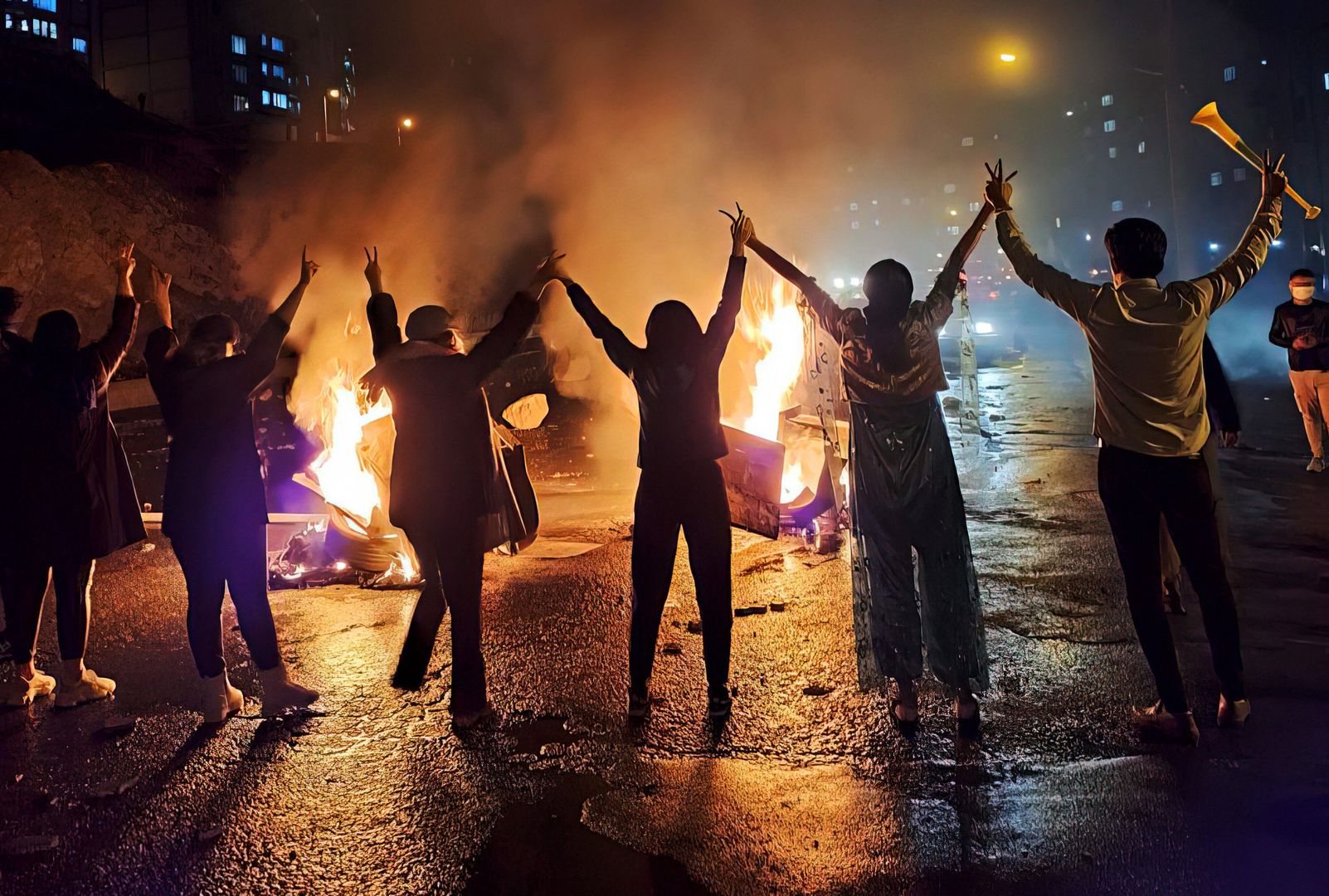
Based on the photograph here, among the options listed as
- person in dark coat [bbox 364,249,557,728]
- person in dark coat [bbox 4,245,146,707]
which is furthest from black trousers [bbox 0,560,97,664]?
person in dark coat [bbox 364,249,557,728]

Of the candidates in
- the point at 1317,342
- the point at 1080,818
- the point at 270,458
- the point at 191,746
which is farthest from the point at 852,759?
the point at 270,458

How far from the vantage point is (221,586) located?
3.75m

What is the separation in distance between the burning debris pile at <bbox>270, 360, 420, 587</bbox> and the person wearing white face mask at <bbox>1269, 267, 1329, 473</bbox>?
7.77 meters

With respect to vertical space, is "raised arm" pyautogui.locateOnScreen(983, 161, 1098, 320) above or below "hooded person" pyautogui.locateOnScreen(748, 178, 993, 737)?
above

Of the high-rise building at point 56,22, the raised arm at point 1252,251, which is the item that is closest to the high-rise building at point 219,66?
the high-rise building at point 56,22

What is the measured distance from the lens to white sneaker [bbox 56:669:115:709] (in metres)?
3.96

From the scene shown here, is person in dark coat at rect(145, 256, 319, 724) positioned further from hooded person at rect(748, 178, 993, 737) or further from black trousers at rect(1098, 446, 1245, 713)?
black trousers at rect(1098, 446, 1245, 713)

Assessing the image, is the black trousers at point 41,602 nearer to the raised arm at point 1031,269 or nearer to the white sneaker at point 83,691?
the white sneaker at point 83,691

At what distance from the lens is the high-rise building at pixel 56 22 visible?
1849 inches

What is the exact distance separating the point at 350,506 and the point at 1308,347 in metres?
8.29

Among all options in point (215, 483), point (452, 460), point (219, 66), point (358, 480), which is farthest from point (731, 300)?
point (219, 66)

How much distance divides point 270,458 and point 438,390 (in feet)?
28.6

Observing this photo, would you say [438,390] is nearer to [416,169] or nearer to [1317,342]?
[1317,342]

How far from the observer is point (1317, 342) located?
25.4 feet
